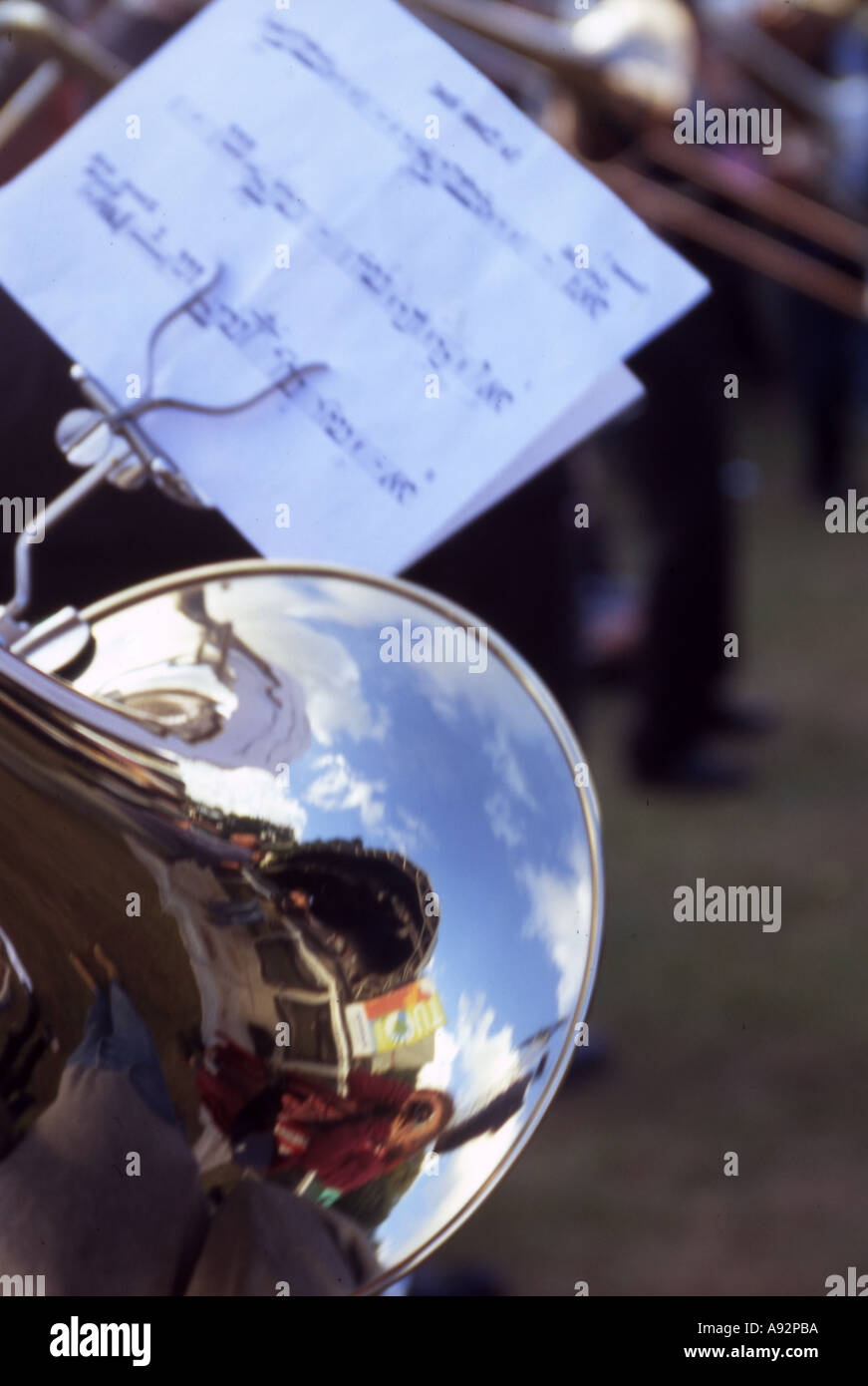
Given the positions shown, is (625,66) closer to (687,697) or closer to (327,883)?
(327,883)

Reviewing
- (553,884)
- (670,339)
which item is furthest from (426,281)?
(670,339)

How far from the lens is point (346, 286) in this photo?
751 millimetres

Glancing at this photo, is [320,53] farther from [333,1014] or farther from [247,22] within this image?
[333,1014]

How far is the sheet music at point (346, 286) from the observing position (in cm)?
75

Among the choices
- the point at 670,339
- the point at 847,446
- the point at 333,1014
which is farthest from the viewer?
the point at 847,446

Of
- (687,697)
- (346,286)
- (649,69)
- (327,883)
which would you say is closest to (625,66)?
(649,69)

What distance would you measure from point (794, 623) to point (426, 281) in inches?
126

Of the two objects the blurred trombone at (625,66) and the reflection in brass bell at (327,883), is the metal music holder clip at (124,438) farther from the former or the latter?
the blurred trombone at (625,66)

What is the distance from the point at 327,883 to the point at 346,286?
30cm

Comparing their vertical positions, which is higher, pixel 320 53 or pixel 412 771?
pixel 320 53

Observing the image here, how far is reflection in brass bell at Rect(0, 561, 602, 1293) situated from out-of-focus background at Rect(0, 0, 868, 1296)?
22 centimetres
